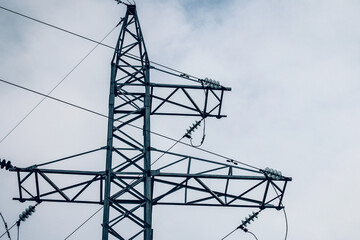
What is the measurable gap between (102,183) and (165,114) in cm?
300

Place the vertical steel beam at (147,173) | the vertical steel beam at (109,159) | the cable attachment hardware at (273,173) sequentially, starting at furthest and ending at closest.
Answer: the cable attachment hardware at (273,173) < the vertical steel beam at (147,173) < the vertical steel beam at (109,159)

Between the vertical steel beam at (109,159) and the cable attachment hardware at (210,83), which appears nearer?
the vertical steel beam at (109,159)

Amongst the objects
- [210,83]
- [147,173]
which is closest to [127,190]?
[147,173]

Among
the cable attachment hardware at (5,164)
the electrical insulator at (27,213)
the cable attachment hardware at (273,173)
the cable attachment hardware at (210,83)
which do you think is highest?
the cable attachment hardware at (210,83)

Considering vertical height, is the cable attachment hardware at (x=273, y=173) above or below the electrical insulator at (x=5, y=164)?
above

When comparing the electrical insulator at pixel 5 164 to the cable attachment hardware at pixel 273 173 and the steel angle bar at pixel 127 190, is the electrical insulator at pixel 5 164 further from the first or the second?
the cable attachment hardware at pixel 273 173

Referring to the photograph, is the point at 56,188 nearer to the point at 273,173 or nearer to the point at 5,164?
the point at 5,164

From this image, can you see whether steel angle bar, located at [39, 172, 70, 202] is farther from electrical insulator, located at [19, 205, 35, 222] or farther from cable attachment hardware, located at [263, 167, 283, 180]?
cable attachment hardware, located at [263, 167, 283, 180]

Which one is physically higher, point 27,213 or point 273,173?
point 273,173

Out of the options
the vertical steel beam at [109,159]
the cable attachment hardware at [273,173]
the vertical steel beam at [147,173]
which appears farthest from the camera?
the cable attachment hardware at [273,173]

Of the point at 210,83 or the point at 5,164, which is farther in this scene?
the point at 210,83

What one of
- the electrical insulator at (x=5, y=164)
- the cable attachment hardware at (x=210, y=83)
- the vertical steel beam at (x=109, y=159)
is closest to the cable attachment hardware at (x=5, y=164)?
the electrical insulator at (x=5, y=164)

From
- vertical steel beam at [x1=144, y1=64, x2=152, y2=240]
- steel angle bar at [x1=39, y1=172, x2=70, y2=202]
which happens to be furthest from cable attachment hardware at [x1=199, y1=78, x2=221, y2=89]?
steel angle bar at [x1=39, y1=172, x2=70, y2=202]

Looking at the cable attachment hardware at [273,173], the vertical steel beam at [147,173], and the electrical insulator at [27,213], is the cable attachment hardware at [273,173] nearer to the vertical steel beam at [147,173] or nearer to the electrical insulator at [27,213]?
the vertical steel beam at [147,173]
